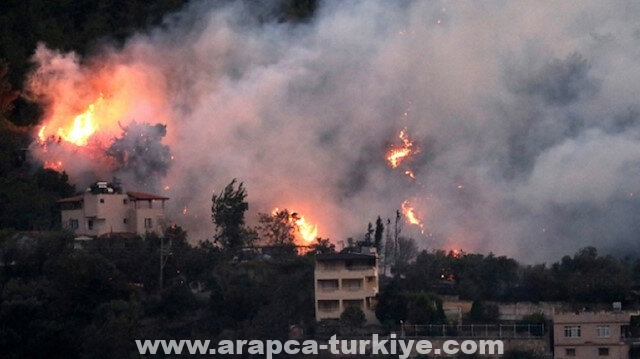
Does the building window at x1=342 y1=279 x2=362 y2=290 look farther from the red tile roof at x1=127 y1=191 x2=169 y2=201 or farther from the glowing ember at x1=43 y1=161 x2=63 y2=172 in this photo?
the glowing ember at x1=43 y1=161 x2=63 y2=172

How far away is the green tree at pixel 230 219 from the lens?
53.7m

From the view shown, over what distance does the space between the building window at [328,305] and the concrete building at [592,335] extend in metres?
4.76

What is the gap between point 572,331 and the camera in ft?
154

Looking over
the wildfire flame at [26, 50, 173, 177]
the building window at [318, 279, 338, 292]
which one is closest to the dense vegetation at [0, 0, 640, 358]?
the building window at [318, 279, 338, 292]

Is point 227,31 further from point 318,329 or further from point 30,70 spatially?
point 318,329

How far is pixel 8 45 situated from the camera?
199 ft

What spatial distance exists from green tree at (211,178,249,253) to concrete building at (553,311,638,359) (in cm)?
894

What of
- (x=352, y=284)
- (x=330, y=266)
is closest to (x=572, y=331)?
(x=352, y=284)

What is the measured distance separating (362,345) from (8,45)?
17344 millimetres

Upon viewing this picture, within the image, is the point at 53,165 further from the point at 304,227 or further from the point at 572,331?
the point at 572,331

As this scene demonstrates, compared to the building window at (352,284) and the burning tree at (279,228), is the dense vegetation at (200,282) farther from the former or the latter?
the building window at (352,284)

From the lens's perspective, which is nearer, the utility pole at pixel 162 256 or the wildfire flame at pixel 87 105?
the utility pole at pixel 162 256

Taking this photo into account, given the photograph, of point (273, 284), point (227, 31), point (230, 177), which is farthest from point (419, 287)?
point (227, 31)

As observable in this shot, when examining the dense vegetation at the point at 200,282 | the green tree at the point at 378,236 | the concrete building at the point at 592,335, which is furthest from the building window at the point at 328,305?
the concrete building at the point at 592,335
